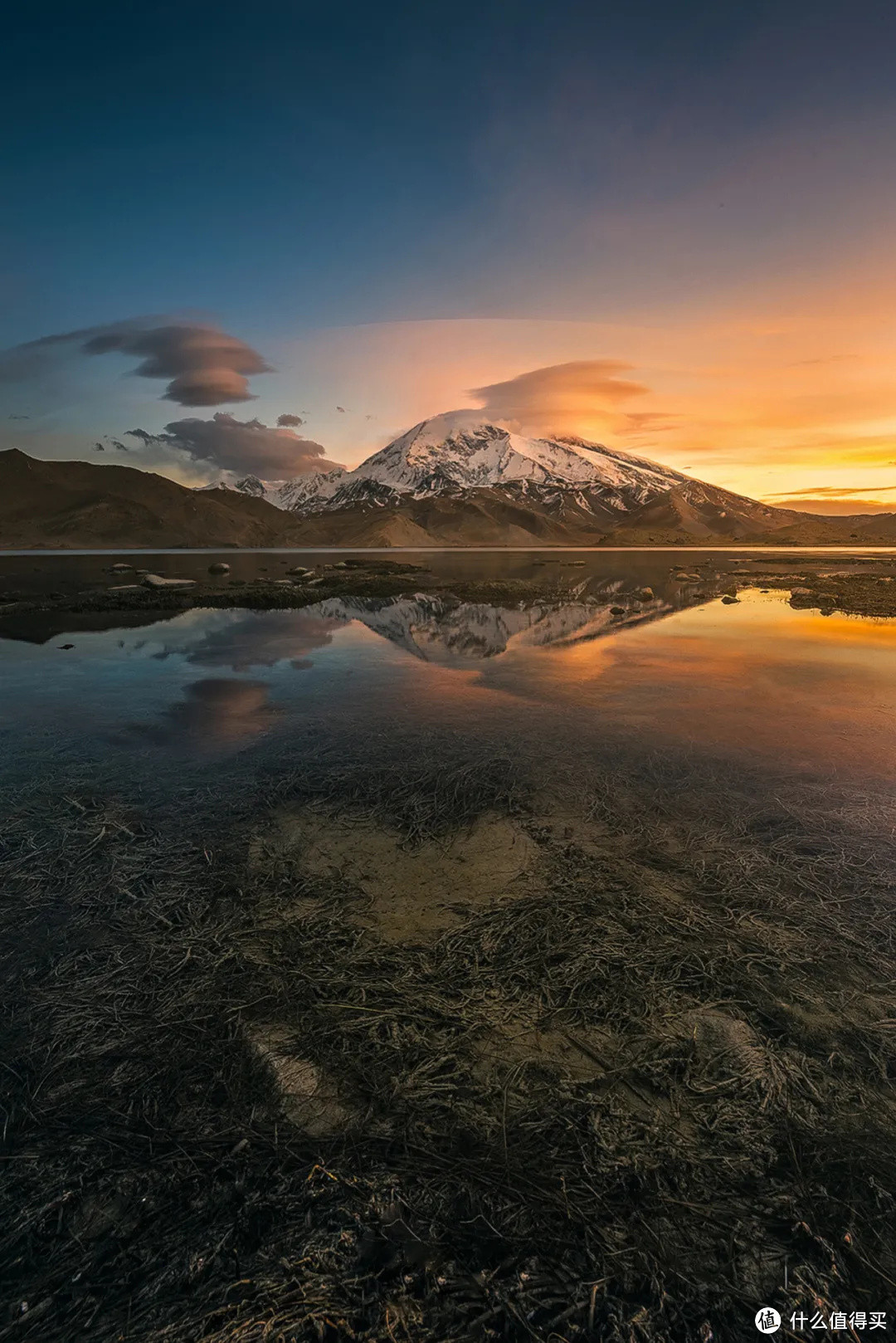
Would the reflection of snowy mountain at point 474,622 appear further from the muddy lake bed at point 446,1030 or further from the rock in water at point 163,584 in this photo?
the rock in water at point 163,584

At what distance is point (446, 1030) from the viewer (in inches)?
182

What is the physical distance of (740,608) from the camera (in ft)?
104

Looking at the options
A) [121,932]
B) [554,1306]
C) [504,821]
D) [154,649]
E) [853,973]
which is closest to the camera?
[554,1306]

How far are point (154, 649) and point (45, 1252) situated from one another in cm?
1965

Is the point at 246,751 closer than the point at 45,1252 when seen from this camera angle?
No

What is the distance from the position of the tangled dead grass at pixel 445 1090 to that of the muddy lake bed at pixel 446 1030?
0.02 metres

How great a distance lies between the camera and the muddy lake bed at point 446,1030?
118 inches

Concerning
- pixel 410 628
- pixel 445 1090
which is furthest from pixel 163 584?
pixel 445 1090

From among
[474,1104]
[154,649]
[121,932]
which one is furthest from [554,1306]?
[154,649]

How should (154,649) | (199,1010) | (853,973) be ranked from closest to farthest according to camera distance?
(199,1010), (853,973), (154,649)

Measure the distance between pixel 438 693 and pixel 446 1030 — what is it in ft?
33.8

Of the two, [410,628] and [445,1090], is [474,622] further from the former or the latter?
[445,1090]

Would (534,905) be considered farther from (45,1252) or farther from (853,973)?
(45,1252)

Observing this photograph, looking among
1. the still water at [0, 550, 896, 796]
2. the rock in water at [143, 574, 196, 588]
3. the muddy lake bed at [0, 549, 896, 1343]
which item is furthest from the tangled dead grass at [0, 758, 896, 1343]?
the rock in water at [143, 574, 196, 588]
